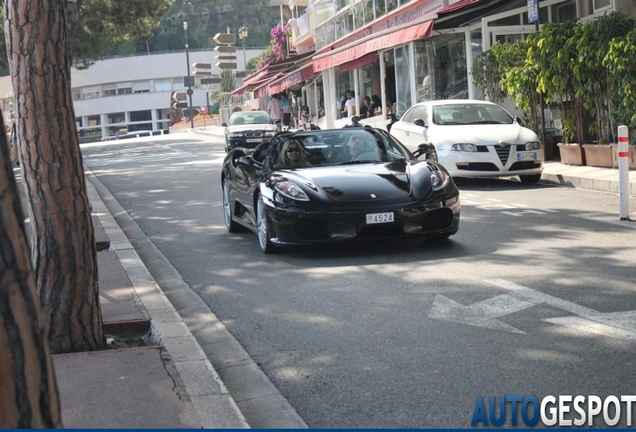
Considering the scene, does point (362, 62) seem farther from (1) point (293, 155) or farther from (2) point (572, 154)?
(1) point (293, 155)

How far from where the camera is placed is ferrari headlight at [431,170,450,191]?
9.63m

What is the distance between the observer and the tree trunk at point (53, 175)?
231 inches

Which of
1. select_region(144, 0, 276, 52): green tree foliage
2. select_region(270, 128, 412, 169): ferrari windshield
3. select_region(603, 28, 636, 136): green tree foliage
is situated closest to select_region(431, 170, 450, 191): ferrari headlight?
select_region(270, 128, 412, 169): ferrari windshield

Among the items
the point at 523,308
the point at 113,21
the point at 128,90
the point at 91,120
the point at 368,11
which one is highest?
the point at 128,90

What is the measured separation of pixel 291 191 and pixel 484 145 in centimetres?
732

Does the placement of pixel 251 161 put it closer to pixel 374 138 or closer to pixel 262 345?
pixel 374 138

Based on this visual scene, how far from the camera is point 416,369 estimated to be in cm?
538

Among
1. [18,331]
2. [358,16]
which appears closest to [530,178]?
[18,331]

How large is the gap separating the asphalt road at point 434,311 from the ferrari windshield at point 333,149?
39.9 inches

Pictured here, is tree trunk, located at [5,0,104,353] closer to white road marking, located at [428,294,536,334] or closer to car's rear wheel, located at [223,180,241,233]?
white road marking, located at [428,294,536,334]

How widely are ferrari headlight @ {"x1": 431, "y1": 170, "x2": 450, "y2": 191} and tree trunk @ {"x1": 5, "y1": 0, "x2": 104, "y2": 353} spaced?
4.40 m

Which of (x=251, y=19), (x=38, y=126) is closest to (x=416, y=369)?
(x=38, y=126)

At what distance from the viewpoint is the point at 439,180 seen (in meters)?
9.71

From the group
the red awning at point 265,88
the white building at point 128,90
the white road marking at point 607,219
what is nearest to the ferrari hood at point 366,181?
the white road marking at point 607,219
